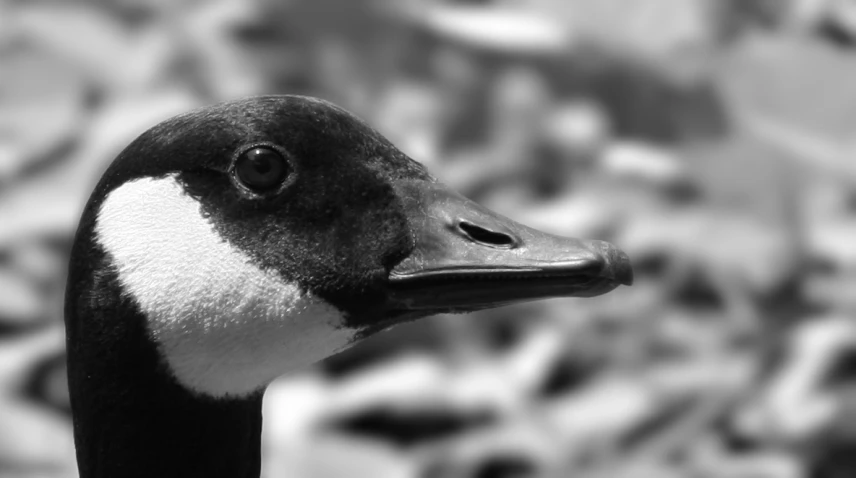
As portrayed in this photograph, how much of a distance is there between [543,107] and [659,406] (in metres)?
0.70

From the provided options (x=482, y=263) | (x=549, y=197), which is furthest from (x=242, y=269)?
(x=549, y=197)

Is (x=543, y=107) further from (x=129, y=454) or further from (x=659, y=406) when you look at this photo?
(x=129, y=454)

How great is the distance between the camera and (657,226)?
2.30 meters

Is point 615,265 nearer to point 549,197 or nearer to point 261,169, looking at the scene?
point 261,169

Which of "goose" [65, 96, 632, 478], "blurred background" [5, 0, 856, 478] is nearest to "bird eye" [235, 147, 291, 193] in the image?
"goose" [65, 96, 632, 478]

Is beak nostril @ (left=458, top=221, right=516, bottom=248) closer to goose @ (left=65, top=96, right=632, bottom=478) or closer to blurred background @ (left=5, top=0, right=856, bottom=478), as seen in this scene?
goose @ (left=65, top=96, right=632, bottom=478)

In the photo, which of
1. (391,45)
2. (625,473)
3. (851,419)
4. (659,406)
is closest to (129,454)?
(625,473)

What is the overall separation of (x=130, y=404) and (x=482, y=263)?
26cm

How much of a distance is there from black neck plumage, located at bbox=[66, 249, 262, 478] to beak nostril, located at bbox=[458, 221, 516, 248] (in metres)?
0.19

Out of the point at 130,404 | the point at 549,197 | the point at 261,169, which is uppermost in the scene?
the point at 549,197

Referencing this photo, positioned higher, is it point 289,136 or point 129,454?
point 289,136

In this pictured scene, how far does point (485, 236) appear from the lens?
2.68 ft

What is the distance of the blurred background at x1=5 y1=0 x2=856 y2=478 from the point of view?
80.0 inches

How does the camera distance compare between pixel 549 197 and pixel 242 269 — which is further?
pixel 549 197
